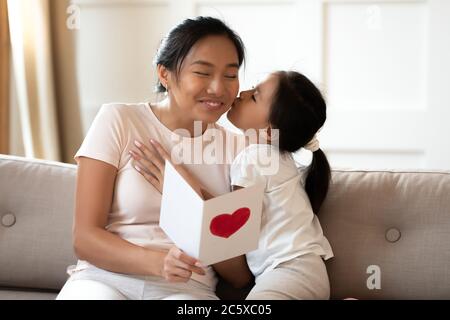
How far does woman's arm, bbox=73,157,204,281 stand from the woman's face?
0.77 ft

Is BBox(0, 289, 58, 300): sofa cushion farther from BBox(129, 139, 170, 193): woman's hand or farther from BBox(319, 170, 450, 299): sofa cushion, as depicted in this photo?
BBox(319, 170, 450, 299): sofa cushion

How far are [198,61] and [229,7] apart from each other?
1476mm

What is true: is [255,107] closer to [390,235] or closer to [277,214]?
[277,214]

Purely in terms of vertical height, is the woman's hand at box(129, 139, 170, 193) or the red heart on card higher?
the woman's hand at box(129, 139, 170, 193)

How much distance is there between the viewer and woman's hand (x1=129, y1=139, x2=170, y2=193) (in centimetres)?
154

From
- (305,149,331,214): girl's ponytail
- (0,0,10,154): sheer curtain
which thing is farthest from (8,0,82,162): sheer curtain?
(305,149,331,214): girl's ponytail

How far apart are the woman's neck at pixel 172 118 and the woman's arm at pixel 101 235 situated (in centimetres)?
18

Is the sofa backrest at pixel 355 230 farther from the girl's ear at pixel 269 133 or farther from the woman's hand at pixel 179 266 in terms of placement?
the woman's hand at pixel 179 266

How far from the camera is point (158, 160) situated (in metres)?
1.55

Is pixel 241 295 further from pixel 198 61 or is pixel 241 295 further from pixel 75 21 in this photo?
pixel 75 21

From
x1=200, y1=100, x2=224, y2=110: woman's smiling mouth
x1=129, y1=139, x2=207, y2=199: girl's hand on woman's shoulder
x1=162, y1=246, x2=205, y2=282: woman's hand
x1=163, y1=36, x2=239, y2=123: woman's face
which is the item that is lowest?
x1=162, y1=246, x2=205, y2=282: woman's hand

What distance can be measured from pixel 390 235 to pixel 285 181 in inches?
11.5

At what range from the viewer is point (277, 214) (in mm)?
1563
